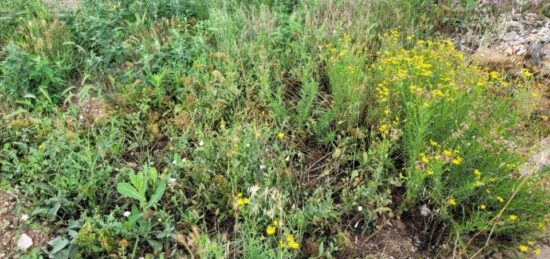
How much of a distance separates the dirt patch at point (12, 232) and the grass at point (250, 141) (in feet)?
0.29

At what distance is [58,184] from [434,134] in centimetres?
263

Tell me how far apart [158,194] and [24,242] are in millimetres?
837

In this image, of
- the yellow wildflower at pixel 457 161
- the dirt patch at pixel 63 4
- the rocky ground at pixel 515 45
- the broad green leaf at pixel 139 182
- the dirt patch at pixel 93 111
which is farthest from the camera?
the dirt patch at pixel 63 4

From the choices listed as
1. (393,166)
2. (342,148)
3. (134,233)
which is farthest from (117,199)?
(393,166)

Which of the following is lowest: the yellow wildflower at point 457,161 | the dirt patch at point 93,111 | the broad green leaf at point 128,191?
the broad green leaf at point 128,191

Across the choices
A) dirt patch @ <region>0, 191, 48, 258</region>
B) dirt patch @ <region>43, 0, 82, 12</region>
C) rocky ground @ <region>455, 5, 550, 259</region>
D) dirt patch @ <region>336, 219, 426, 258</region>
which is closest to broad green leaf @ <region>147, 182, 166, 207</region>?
dirt patch @ <region>0, 191, 48, 258</region>

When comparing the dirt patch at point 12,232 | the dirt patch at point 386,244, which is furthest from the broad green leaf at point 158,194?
the dirt patch at point 386,244

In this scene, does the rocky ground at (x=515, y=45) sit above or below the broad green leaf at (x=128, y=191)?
above

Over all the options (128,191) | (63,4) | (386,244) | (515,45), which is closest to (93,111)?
(128,191)

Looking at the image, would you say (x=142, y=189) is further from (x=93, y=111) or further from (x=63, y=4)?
(x=63, y=4)

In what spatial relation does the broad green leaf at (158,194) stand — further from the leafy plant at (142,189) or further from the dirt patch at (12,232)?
the dirt patch at (12,232)

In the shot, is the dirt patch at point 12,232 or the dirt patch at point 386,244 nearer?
the dirt patch at point 12,232

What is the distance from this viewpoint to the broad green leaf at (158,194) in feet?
9.16

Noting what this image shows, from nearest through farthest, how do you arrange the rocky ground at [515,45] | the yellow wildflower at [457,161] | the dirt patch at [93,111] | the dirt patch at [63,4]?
the yellow wildflower at [457,161], the dirt patch at [93,111], the rocky ground at [515,45], the dirt patch at [63,4]
